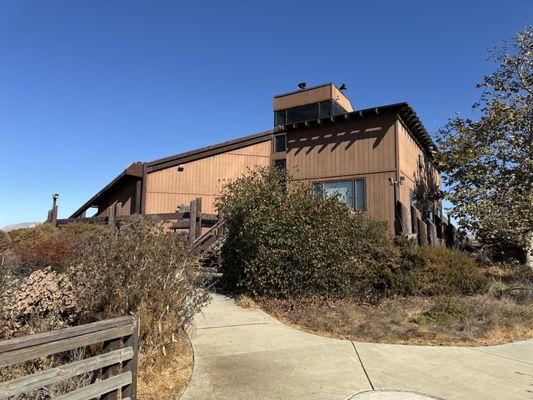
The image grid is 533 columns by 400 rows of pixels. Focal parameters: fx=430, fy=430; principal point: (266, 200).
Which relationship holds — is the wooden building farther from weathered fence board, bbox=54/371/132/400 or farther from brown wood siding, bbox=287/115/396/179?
weathered fence board, bbox=54/371/132/400

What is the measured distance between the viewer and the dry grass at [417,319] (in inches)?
288

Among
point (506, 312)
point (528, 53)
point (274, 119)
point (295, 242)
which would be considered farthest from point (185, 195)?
point (528, 53)

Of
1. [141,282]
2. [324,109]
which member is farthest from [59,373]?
[324,109]

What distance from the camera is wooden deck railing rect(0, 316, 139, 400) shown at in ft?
9.55

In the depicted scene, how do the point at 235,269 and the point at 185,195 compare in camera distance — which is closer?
the point at 235,269

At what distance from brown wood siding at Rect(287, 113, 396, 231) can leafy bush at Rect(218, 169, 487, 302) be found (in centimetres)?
457

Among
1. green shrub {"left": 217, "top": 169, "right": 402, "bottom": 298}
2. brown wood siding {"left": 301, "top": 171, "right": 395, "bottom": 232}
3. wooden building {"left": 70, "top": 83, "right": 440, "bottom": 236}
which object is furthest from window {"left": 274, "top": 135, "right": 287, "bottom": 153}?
green shrub {"left": 217, "top": 169, "right": 402, "bottom": 298}

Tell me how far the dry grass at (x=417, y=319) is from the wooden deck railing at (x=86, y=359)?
4391mm

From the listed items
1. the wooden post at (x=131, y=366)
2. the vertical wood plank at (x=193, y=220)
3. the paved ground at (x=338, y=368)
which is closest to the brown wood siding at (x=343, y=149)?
the vertical wood plank at (x=193, y=220)

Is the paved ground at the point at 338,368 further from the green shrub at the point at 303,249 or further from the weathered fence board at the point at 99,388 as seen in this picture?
the green shrub at the point at 303,249

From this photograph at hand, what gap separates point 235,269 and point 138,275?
511 cm

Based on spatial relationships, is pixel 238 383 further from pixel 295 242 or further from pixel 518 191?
pixel 518 191

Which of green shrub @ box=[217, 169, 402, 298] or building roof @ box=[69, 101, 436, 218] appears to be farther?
building roof @ box=[69, 101, 436, 218]

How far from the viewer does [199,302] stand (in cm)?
582
